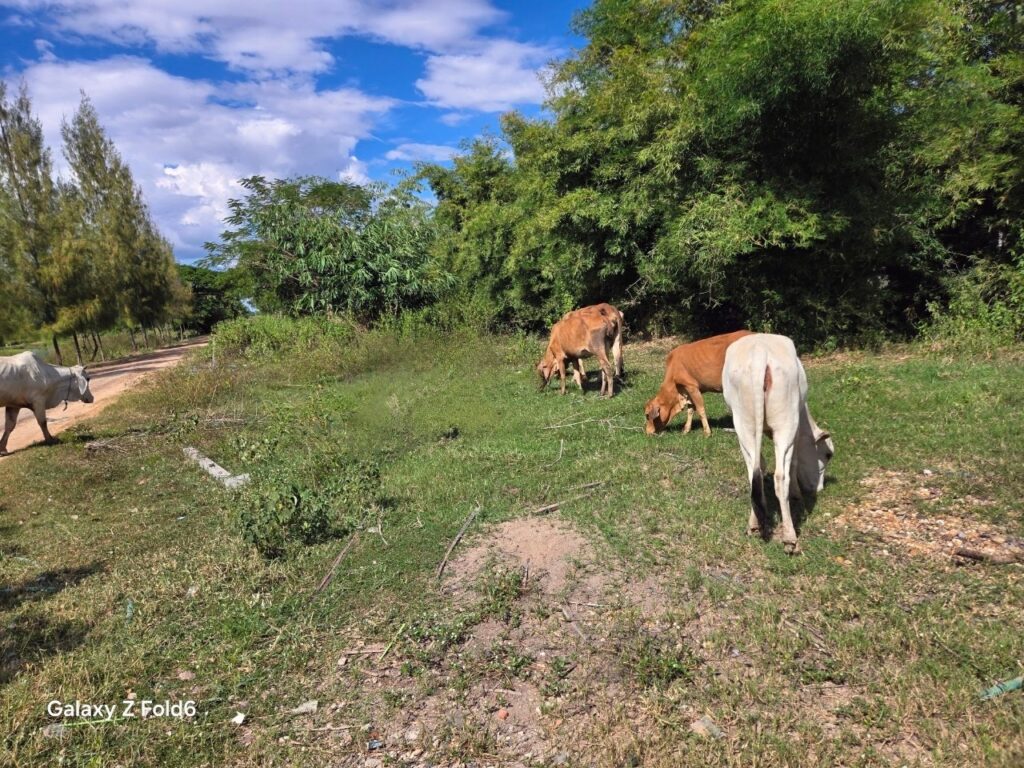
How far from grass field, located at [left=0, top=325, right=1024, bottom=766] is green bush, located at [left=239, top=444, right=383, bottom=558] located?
0.13 meters

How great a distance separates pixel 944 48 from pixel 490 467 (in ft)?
32.5

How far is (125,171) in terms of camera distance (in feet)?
94.5

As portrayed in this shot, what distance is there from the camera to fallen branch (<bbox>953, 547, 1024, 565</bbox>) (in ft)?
12.4

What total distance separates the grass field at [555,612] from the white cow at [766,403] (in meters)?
0.36

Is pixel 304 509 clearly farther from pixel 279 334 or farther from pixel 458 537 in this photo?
pixel 279 334

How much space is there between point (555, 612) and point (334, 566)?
5.95 feet

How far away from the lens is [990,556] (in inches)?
151

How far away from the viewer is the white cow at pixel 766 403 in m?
4.29

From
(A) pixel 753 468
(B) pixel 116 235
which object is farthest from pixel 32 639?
(B) pixel 116 235

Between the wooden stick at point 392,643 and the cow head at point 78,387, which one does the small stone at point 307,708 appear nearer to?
the wooden stick at point 392,643

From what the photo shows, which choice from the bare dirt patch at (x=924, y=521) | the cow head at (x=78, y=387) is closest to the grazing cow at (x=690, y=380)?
the bare dirt patch at (x=924, y=521)

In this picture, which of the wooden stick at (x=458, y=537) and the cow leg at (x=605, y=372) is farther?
the cow leg at (x=605, y=372)

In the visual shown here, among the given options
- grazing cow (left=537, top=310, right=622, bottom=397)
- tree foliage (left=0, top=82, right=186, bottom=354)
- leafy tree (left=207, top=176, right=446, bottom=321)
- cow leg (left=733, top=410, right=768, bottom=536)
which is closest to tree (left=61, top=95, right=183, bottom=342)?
tree foliage (left=0, top=82, right=186, bottom=354)

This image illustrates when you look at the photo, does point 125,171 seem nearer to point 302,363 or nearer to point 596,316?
point 302,363
